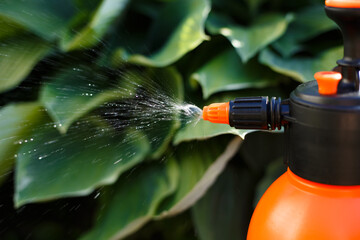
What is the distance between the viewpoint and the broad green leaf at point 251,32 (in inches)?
26.1

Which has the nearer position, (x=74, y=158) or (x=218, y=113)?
(x=218, y=113)

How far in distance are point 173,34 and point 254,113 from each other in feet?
1.13

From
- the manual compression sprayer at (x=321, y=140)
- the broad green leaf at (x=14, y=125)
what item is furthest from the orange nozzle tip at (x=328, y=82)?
the broad green leaf at (x=14, y=125)

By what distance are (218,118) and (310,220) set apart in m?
0.11

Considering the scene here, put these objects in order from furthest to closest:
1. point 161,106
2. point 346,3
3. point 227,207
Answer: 1. point 227,207
2. point 161,106
3. point 346,3

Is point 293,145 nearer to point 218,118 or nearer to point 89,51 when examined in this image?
point 218,118

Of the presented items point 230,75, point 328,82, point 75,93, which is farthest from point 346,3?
point 75,93

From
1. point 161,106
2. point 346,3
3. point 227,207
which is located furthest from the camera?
point 227,207

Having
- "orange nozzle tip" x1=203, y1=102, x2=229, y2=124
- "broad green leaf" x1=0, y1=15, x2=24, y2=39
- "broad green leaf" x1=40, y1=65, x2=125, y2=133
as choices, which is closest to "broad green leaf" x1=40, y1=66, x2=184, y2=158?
"broad green leaf" x1=40, y1=65, x2=125, y2=133

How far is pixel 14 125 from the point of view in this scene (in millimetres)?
688

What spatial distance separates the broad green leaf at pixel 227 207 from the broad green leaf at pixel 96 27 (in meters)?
0.29

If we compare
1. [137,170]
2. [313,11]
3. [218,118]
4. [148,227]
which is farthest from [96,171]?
[313,11]

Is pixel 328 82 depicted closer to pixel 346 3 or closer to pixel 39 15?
pixel 346 3

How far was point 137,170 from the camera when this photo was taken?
718mm
